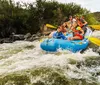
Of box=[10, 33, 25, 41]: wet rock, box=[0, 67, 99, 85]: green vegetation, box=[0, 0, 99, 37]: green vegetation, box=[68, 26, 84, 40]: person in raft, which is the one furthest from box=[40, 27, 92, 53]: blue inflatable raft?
box=[0, 0, 99, 37]: green vegetation

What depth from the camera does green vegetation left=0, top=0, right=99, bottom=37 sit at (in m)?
19.7

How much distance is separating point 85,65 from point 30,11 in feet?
36.7

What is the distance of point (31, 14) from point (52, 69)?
456 inches

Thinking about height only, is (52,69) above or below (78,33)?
below

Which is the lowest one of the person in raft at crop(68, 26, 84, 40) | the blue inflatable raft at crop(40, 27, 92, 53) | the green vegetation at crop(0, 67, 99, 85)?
the green vegetation at crop(0, 67, 99, 85)

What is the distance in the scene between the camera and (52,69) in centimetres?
933

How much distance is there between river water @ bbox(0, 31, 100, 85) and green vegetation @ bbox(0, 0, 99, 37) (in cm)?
790

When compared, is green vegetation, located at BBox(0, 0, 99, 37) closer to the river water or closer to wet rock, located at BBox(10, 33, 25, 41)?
wet rock, located at BBox(10, 33, 25, 41)

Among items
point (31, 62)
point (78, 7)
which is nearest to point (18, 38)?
point (78, 7)

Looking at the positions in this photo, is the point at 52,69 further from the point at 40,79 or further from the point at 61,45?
the point at 61,45

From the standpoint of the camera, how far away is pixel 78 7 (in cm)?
2180

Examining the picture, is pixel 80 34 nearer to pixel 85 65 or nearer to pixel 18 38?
pixel 85 65

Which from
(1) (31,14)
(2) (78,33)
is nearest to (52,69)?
(2) (78,33)

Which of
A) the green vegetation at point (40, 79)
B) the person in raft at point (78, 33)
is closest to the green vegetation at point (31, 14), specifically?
the person in raft at point (78, 33)
